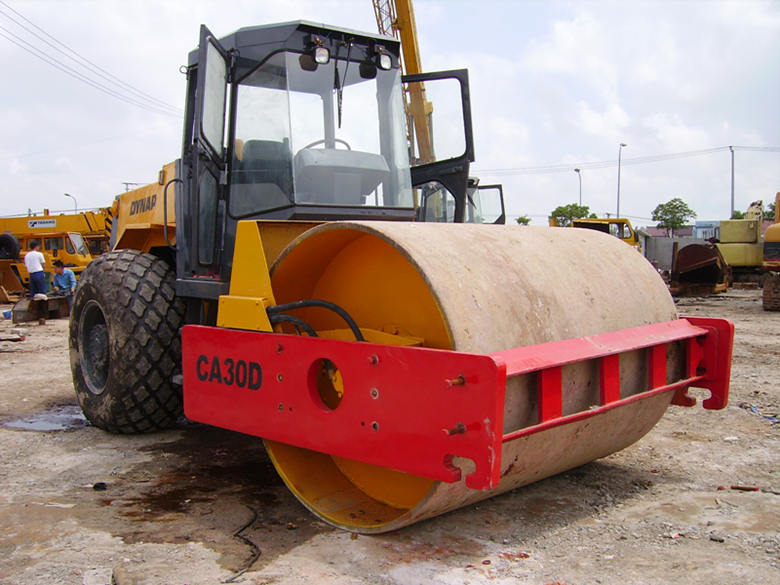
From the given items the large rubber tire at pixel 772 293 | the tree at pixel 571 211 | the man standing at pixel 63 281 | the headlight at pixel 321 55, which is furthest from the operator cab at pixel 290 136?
the tree at pixel 571 211

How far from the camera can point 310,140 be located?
4.26 meters

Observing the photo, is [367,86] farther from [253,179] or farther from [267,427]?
[267,427]

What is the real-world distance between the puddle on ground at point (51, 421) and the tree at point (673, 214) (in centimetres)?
5403

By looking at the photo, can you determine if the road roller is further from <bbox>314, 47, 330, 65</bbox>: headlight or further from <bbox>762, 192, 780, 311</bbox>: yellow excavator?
<bbox>762, 192, 780, 311</bbox>: yellow excavator

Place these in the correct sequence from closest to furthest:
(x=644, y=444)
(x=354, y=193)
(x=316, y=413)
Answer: (x=316, y=413), (x=354, y=193), (x=644, y=444)

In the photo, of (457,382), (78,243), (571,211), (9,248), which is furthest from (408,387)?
(571,211)

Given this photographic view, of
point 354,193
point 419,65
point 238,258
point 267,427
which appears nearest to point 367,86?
point 354,193

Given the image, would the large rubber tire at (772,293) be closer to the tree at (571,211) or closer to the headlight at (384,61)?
the headlight at (384,61)

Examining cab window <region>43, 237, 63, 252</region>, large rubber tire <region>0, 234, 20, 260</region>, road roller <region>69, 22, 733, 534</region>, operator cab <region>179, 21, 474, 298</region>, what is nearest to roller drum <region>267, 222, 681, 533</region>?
road roller <region>69, 22, 733, 534</region>

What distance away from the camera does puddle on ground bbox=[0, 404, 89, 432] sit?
534 cm

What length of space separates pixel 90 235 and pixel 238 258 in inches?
836

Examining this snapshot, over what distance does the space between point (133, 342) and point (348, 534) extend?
7.10ft

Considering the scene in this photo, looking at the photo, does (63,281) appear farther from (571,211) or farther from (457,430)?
(571,211)

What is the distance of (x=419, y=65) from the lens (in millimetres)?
16188
